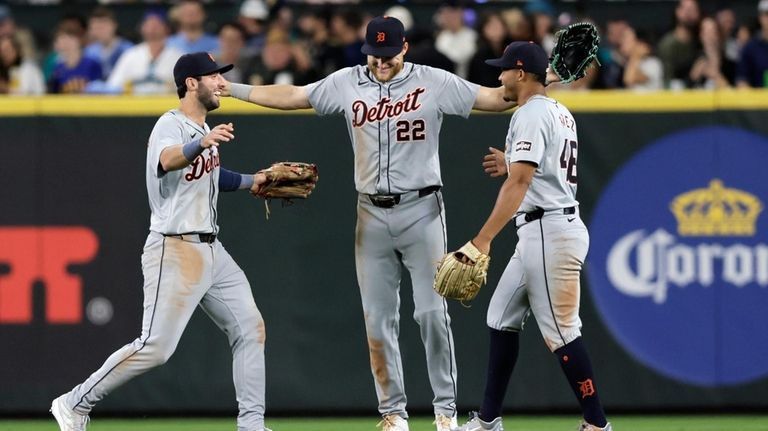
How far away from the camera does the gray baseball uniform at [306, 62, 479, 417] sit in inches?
285

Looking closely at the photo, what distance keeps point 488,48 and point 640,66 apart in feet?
4.14

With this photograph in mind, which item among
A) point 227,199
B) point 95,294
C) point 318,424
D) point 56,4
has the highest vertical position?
point 56,4

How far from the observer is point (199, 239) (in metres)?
6.93

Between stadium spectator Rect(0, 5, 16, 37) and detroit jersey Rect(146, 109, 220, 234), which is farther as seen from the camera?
stadium spectator Rect(0, 5, 16, 37)

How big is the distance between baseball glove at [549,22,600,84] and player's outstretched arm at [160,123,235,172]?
176cm

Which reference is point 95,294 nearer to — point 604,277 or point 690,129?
point 604,277

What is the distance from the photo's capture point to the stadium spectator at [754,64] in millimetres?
10930

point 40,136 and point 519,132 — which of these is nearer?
point 519,132

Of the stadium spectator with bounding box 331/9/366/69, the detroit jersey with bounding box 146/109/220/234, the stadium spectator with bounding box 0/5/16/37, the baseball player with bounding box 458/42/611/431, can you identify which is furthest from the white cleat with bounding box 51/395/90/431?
the stadium spectator with bounding box 0/5/16/37

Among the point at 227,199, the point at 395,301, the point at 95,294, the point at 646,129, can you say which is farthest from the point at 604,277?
the point at 95,294

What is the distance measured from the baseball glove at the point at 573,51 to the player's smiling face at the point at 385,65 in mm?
821

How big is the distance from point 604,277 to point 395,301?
1.71 metres

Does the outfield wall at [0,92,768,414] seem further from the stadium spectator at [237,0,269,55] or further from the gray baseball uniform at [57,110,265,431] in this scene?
the stadium spectator at [237,0,269,55]

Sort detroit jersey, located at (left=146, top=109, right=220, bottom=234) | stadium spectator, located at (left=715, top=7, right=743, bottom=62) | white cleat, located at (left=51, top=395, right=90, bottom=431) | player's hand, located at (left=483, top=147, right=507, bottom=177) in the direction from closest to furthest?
A: detroit jersey, located at (left=146, top=109, right=220, bottom=234), white cleat, located at (left=51, top=395, right=90, bottom=431), player's hand, located at (left=483, top=147, right=507, bottom=177), stadium spectator, located at (left=715, top=7, right=743, bottom=62)
